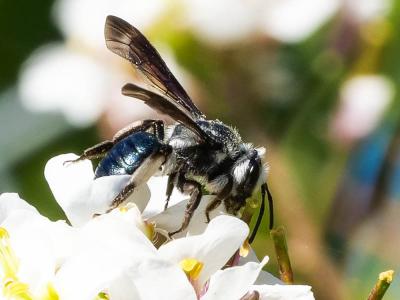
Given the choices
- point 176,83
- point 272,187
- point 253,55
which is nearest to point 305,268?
point 272,187

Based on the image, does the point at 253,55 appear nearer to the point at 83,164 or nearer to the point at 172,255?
the point at 83,164

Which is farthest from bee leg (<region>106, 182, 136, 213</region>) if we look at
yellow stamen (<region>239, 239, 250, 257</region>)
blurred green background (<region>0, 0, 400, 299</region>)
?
blurred green background (<region>0, 0, 400, 299</region>)

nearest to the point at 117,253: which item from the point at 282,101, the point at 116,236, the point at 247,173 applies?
the point at 116,236

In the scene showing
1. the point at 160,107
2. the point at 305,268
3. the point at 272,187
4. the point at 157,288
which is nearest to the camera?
the point at 157,288

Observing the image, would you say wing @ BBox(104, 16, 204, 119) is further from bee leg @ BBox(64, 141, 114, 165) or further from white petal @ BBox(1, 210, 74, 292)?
white petal @ BBox(1, 210, 74, 292)

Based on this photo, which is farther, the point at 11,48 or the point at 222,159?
the point at 11,48

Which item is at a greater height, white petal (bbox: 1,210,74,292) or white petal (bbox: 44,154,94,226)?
white petal (bbox: 44,154,94,226)

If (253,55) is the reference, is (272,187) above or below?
below

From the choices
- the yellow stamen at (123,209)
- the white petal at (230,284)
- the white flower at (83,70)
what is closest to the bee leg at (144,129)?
the yellow stamen at (123,209)
